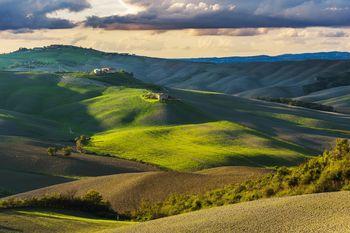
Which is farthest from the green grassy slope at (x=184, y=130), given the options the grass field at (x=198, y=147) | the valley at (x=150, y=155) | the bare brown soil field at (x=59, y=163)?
the bare brown soil field at (x=59, y=163)

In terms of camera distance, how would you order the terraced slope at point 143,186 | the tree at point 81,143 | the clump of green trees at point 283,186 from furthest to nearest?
the tree at point 81,143
the terraced slope at point 143,186
the clump of green trees at point 283,186

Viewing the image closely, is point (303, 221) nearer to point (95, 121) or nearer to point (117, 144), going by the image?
point (117, 144)

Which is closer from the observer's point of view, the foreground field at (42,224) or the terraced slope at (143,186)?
the foreground field at (42,224)

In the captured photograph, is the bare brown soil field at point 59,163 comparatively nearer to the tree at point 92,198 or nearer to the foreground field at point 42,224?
the tree at point 92,198

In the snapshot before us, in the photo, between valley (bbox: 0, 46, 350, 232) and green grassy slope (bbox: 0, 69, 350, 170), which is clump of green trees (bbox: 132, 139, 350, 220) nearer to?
valley (bbox: 0, 46, 350, 232)

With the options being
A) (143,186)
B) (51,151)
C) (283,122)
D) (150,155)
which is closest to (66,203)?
(143,186)

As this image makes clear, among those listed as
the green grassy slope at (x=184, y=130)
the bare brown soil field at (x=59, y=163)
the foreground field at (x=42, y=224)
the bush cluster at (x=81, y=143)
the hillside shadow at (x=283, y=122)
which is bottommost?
the hillside shadow at (x=283, y=122)

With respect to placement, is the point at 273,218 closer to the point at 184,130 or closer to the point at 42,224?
the point at 42,224
